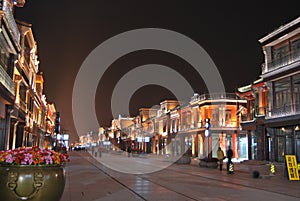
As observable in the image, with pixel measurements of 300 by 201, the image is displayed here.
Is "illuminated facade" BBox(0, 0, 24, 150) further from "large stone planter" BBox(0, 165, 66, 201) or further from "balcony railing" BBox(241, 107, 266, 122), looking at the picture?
"balcony railing" BBox(241, 107, 266, 122)

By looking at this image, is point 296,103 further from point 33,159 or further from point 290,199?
point 33,159

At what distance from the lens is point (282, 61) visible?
29.9 meters

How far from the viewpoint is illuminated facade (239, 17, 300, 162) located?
28594 millimetres

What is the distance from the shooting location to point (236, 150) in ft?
169

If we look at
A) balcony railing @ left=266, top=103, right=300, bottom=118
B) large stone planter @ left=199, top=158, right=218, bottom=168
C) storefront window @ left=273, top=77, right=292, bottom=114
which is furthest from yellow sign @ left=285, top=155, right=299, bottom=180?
large stone planter @ left=199, top=158, right=218, bottom=168

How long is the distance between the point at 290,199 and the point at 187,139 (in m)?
51.0

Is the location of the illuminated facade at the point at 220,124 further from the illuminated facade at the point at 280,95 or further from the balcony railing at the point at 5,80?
the balcony railing at the point at 5,80

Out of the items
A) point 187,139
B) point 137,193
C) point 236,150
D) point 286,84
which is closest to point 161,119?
point 187,139

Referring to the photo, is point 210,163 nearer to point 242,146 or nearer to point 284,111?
point 284,111

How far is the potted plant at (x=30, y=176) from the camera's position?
273 inches

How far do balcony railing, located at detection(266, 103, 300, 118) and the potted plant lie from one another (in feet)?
79.8

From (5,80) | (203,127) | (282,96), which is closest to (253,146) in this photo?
(282,96)

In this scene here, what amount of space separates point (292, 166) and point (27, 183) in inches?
644

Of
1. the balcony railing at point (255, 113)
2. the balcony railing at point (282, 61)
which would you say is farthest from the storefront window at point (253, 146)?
the balcony railing at point (282, 61)
